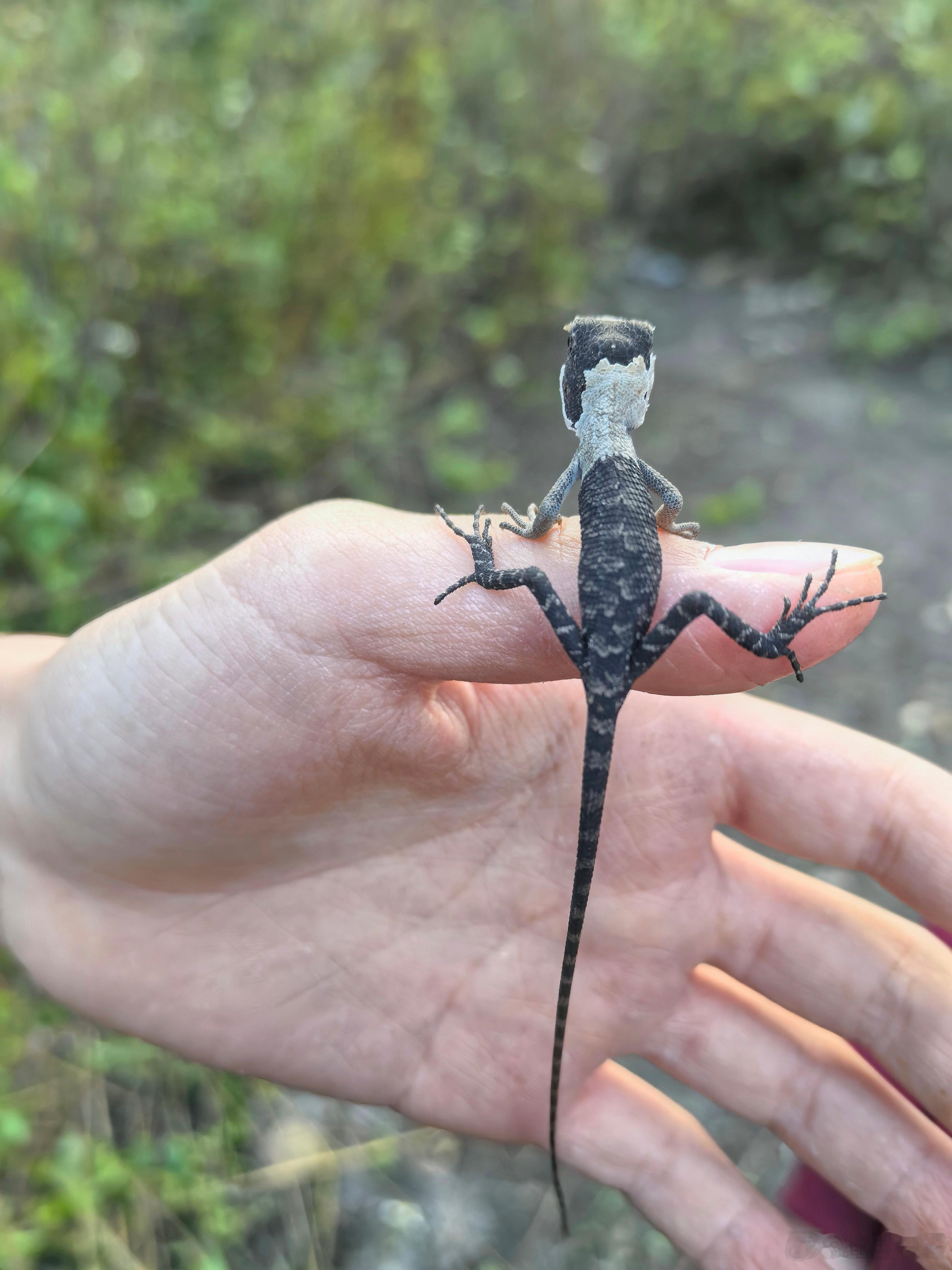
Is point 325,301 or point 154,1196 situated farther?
point 325,301

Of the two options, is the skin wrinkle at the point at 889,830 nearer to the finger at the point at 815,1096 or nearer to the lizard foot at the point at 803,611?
the finger at the point at 815,1096

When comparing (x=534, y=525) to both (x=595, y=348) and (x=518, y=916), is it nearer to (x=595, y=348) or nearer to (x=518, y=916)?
(x=595, y=348)

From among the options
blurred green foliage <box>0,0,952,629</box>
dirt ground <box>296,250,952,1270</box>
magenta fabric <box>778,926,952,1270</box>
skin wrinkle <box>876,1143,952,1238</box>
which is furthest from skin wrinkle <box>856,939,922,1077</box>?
blurred green foliage <box>0,0,952,629</box>

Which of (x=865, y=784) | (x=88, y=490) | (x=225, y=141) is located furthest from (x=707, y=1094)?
(x=225, y=141)

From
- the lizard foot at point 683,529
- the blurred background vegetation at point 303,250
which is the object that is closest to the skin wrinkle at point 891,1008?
Answer: the lizard foot at point 683,529

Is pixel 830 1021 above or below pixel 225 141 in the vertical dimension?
below

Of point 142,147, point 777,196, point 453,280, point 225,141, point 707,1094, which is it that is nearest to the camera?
point 707,1094

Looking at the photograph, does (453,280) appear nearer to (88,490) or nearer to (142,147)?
(142,147)

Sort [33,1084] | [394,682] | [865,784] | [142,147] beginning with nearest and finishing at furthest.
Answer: [394,682] → [865,784] → [33,1084] → [142,147]
